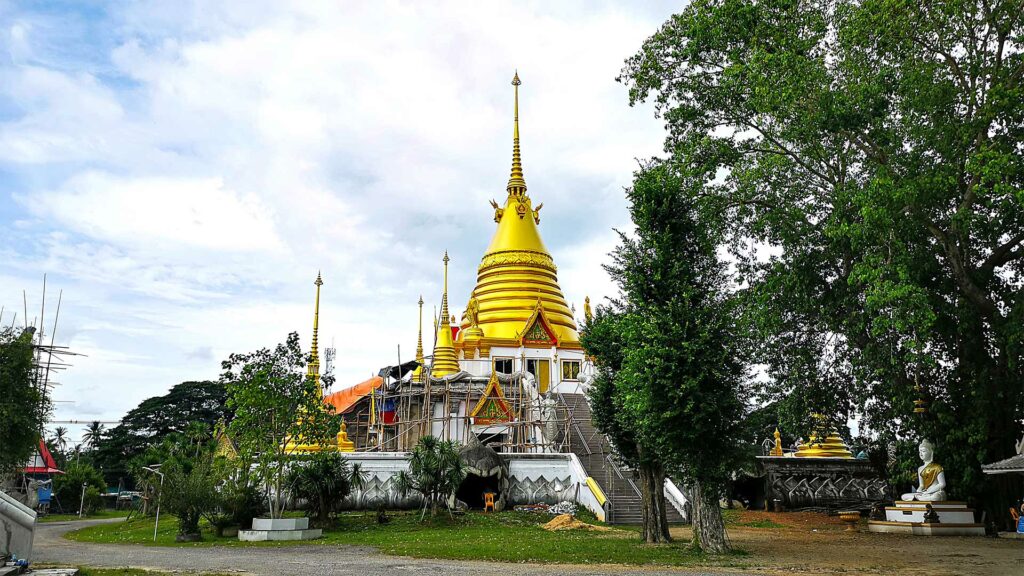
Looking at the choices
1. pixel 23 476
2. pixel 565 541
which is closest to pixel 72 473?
pixel 23 476

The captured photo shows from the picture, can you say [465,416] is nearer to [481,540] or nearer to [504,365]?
[504,365]

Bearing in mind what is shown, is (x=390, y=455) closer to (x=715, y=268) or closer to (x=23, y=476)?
(x=715, y=268)

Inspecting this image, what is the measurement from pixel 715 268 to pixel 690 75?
6225 mm

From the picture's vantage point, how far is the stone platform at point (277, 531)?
1897 centimetres

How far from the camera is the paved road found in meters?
12.2

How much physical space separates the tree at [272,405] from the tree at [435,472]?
352 centimetres

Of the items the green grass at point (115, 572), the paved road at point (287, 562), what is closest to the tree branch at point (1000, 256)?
the paved road at point (287, 562)

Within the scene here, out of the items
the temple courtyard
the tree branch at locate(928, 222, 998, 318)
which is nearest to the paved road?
the temple courtyard

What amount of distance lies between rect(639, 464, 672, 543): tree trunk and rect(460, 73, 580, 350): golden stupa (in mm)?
26469

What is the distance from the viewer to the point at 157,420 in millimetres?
58531

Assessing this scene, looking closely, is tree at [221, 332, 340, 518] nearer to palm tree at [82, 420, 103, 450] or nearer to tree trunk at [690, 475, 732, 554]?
tree trunk at [690, 475, 732, 554]

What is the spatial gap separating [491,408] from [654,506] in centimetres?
1666

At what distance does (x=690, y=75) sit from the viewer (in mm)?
20672

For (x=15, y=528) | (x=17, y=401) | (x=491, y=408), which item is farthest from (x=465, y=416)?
(x=15, y=528)
